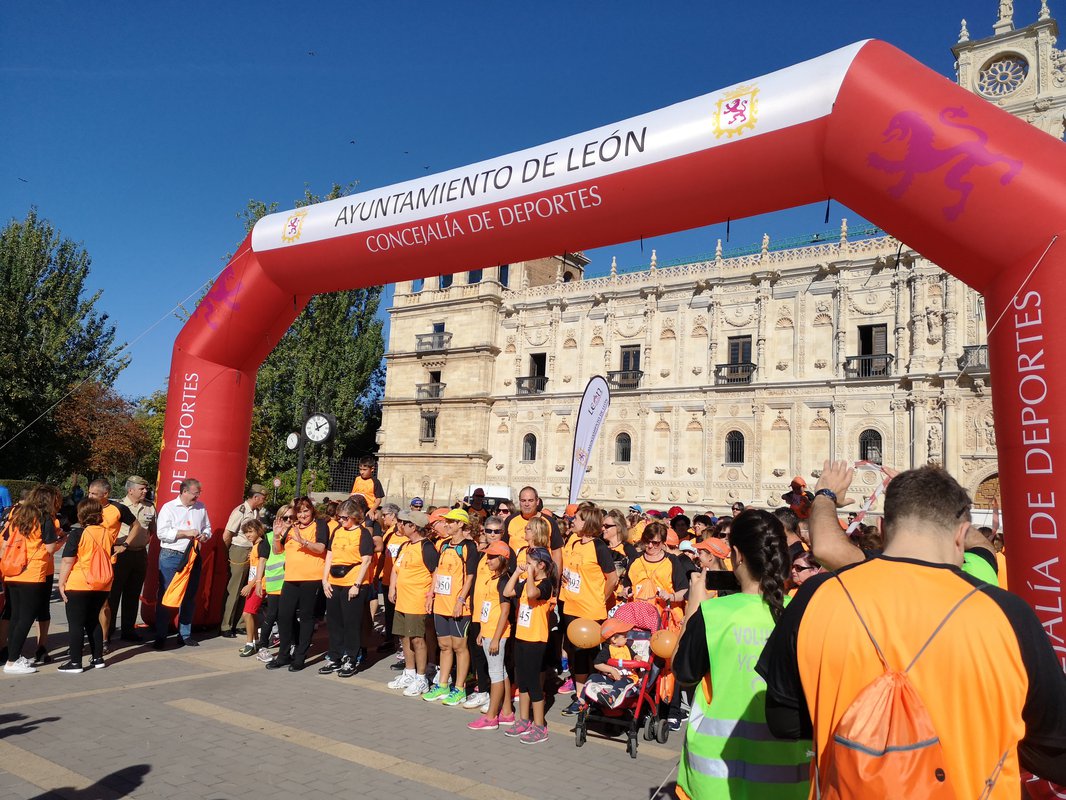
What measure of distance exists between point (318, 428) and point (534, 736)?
38.8 feet

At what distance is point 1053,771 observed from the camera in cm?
203

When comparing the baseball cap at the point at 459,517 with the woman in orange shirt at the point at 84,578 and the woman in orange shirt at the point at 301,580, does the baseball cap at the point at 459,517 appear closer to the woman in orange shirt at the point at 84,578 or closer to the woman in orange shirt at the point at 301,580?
the woman in orange shirt at the point at 301,580

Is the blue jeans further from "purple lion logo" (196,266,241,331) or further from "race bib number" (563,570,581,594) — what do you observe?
"race bib number" (563,570,581,594)

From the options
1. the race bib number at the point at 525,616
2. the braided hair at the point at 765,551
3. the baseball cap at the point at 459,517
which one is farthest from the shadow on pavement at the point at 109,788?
the braided hair at the point at 765,551

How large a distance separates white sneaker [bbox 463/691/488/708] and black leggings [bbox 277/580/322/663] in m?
2.23

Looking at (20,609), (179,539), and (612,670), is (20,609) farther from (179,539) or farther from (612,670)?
(612,670)

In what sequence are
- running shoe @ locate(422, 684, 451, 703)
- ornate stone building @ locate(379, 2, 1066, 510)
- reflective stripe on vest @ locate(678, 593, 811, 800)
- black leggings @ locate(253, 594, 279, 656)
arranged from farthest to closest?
1. ornate stone building @ locate(379, 2, 1066, 510)
2. black leggings @ locate(253, 594, 279, 656)
3. running shoe @ locate(422, 684, 451, 703)
4. reflective stripe on vest @ locate(678, 593, 811, 800)

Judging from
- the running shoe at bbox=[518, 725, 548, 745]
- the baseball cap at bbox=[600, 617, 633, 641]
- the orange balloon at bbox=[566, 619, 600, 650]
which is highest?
the baseball cap at bbox=[600, 617, 633, 641]

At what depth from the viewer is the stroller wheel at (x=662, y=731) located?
652 cm

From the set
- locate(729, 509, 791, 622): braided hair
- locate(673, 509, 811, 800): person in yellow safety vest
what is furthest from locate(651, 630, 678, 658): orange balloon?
locate(729, 509, 791, 622): braided hair

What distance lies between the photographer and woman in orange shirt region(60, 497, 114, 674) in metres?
7.59

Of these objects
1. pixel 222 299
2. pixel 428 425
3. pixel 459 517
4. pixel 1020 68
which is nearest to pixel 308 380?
pixel 428 425

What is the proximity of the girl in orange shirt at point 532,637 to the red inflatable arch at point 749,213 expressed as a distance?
3536mm

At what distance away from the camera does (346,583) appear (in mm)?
8375
